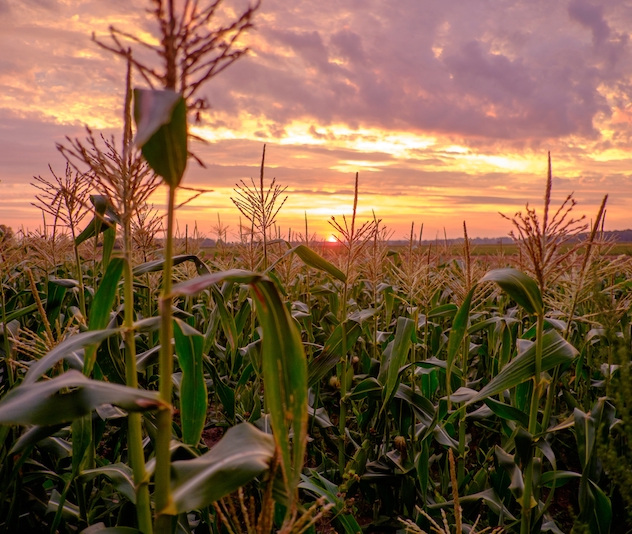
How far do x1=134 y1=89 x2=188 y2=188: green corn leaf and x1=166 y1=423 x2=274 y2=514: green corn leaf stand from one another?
0.66 metres

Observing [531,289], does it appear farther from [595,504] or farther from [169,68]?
[169,68]

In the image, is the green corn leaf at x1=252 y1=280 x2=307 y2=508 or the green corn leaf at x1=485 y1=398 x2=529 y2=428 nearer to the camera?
the green corn leaf at x1=252 y1=280 x2=307 y2=508

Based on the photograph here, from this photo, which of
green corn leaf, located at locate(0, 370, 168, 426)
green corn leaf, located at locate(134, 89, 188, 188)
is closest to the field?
green corn leaf, located at locate(0, 370, 168, 426)

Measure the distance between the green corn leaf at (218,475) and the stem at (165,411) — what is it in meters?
0.03

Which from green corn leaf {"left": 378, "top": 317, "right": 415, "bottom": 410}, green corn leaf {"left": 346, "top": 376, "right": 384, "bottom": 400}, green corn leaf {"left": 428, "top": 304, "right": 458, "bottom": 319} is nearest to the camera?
green corn leaf {"left": 378, "top": 317, "right": 415, "bottom": 410}

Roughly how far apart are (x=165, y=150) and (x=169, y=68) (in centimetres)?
19

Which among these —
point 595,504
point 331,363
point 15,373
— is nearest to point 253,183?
point 331,363

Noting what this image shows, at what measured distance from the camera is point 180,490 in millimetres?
1160

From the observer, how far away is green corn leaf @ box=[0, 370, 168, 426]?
1116mm

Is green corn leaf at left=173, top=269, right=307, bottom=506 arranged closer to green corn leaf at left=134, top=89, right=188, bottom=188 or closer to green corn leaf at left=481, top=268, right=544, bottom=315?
green corn leaf at left=134, top=89, right=188, bottom=188

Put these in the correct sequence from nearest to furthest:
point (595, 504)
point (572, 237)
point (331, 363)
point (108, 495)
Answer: point (572, 237) < point (595, 504) < point (108, 495) < point (331, 363)

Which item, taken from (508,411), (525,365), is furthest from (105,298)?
(508,411)

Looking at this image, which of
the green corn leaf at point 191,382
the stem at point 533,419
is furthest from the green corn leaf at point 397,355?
the green corn leaf at point 191,382

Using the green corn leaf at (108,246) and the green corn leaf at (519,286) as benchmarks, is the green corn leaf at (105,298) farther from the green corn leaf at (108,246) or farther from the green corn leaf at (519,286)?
the green corn leaf at (519,286)
